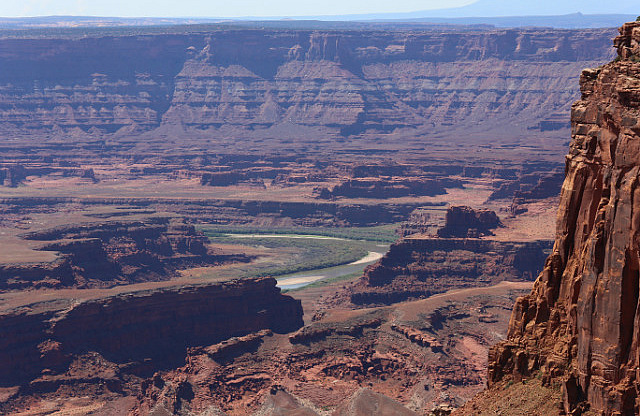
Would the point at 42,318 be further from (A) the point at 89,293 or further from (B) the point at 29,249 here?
(B) the point at 29,249

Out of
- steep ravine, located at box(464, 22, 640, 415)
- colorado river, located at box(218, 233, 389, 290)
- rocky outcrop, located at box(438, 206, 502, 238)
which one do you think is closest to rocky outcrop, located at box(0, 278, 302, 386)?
rocky outcrop, located at box(438, 206, 502, 238)

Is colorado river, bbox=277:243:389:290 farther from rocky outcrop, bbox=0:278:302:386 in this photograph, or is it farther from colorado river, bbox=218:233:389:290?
rocky outcrop, bbox=0:278:302:386

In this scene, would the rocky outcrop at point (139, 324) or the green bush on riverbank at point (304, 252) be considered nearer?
the rocky outcrop at point (139, 324)

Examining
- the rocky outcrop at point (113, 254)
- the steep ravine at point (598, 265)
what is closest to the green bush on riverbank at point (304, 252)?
the rocky outcrop at point (113, 254)

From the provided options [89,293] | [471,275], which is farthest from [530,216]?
[89,293]

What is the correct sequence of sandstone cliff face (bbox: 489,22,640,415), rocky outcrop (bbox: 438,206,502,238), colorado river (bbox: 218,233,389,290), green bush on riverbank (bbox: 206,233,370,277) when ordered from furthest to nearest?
green bush on riverbank (bbox: 206,233,370,277), colorado river (bbox: 218,233,389,290), rocky outcrop (bbox: 438,206,502,238), sandstone cliff face (bbox: 489,22,640,415)

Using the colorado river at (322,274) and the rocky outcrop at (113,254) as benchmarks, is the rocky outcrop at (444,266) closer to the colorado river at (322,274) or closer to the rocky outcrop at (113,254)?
the colorado river at (322,274)
